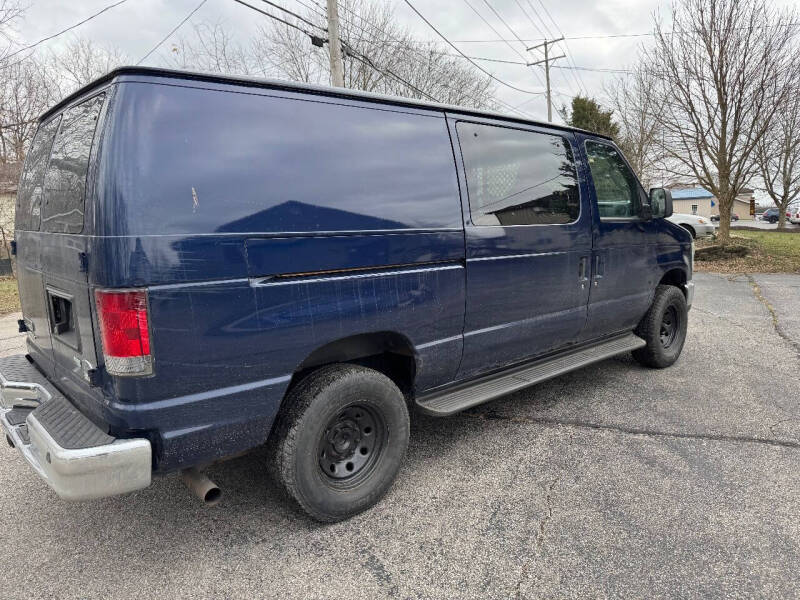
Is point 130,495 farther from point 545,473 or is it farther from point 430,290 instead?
point 545,473

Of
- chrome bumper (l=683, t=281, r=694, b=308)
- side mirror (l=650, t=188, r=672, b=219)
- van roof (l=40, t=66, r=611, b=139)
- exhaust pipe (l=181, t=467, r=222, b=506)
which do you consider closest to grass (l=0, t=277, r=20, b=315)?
van roof (l=40, t=66, r=611, b=139)

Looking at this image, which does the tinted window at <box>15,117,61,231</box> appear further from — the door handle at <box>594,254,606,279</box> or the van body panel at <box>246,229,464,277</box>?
the door handle at <box>594,254,606,279</box>

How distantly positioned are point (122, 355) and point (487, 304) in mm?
2009

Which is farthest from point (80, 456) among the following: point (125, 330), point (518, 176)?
point (518, 176)

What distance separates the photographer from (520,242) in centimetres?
343

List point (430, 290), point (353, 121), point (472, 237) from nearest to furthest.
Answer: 1. point (353, 121)
2. point (430, 290)
3. point (472, 237)

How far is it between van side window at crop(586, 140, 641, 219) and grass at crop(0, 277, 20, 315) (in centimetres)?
935

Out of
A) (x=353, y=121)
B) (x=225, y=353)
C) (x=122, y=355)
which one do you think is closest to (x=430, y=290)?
(x=353, y=121)

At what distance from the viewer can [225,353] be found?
2234 millimetres

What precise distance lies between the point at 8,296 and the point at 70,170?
1003cm

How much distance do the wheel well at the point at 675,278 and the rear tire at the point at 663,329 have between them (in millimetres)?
129

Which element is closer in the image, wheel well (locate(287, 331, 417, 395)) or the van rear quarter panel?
the van rear quarter panel

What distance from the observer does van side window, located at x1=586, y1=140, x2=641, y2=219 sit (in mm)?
4213

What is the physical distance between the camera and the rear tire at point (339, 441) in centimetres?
250
